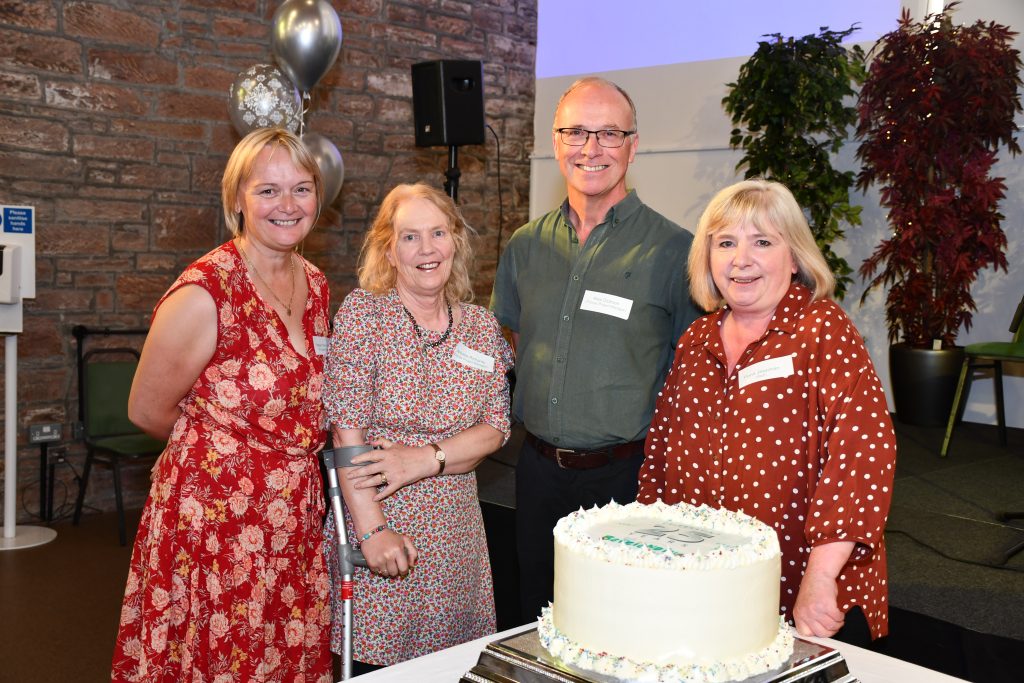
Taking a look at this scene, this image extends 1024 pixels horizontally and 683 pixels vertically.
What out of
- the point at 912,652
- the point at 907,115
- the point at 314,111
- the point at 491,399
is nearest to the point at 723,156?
the point at 907,115

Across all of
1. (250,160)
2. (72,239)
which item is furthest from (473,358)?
(72,239)

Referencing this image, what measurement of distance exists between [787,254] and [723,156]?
547 centimetres

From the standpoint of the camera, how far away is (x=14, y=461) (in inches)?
198

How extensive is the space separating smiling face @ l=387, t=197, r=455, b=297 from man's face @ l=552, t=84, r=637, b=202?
1.51ft

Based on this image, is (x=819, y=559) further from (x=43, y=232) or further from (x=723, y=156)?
(x=723, y=156)

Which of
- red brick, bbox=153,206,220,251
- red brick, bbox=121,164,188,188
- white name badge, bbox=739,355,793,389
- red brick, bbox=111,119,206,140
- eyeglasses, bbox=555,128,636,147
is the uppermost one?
red brick, bbox=111,119,206,140

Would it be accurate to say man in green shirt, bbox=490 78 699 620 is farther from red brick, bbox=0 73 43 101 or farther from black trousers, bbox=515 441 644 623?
red brick, bbox=0 73 43 101

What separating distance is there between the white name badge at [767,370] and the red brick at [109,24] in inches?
186

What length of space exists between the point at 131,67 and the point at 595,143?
395cm

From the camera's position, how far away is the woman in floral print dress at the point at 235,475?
2.20 m

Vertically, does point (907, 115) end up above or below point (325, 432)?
above

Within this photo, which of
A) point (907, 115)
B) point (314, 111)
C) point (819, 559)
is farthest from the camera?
point (314, 111)

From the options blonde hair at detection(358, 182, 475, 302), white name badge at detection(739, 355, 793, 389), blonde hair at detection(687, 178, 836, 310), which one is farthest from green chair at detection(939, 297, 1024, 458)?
blonde hair at detection(358, 182, 475, 302)

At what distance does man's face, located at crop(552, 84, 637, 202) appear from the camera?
8.16ft
